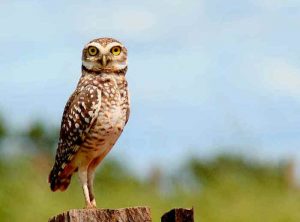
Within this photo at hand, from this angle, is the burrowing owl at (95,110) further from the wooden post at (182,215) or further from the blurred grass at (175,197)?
the blurred grass at (175,197)

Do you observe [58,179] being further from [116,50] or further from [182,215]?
[182,215]

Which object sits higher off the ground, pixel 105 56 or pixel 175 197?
pixel 105 56

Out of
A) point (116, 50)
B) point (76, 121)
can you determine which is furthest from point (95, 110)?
point (116, 50)

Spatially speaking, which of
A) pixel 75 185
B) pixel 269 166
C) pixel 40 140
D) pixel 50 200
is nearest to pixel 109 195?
pixel 75 185

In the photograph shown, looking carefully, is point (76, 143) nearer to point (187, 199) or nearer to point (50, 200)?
point (50, 200)

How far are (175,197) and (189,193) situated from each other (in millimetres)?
417

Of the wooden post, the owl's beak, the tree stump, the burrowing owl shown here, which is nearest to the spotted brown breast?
the burrowing owl

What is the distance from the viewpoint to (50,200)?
1605 centimetres

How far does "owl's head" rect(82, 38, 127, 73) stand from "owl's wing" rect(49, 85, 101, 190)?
18 centimetres

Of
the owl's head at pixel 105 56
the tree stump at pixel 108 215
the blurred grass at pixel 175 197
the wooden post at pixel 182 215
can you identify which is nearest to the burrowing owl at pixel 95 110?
the owl's head at pixel 105 56

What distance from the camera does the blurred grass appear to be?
1578 centimetres

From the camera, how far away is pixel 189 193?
57.6 feet

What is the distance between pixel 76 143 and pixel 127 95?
549 mm

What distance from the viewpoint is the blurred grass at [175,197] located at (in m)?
15.8
